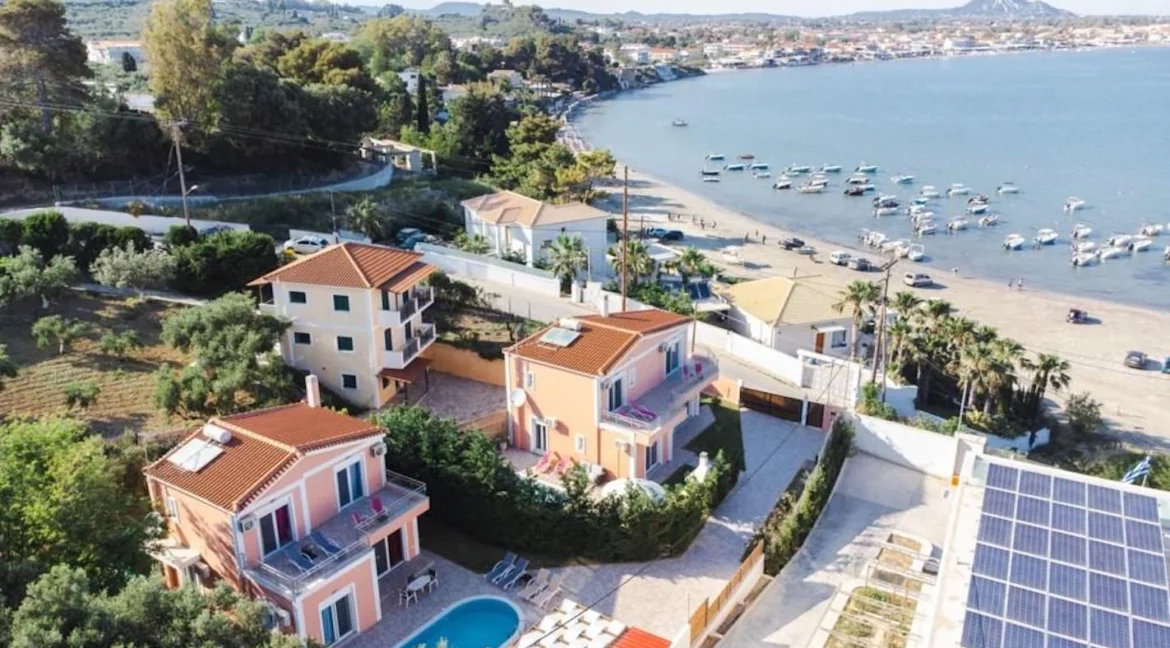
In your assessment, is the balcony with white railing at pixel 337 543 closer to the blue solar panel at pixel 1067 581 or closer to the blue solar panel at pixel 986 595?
the blue solar panel at pixel 986 595

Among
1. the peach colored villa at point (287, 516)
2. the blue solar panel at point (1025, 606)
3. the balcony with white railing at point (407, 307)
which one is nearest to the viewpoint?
the blue solar panel at point (1025, 606)

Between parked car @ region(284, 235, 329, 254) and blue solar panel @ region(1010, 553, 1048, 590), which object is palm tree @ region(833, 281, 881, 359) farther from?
parked car @ region(284, 235, 329, 254)

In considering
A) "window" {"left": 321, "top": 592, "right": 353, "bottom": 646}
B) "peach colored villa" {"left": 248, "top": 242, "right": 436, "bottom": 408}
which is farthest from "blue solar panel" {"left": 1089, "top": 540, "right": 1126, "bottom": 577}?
"peach colored villa" {"left": 248, "top": 242, "right": 436, "bottom": 408}

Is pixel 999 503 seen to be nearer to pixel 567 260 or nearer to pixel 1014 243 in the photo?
pixel 567 260

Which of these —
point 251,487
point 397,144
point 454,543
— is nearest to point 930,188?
point 397,144

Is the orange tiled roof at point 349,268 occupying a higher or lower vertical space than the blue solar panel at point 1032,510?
higher

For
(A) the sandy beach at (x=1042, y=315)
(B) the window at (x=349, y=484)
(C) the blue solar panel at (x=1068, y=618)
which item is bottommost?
(A) the sandy beach at (x=1042, y=315)

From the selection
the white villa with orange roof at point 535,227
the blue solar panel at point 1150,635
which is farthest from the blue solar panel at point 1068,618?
the white villa with orange roof at point 535,227

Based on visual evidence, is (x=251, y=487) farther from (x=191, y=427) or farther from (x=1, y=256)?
(x=1, y=256)
